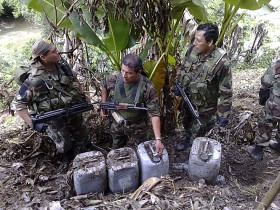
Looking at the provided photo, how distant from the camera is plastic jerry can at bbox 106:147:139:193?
312cm

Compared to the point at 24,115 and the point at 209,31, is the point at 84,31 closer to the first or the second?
the point at 24,115

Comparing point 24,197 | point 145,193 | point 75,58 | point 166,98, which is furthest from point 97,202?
point 75,58

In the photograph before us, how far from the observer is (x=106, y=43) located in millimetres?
4047

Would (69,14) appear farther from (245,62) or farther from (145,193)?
(245,62)

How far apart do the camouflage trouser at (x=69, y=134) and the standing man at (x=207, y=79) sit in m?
1.47

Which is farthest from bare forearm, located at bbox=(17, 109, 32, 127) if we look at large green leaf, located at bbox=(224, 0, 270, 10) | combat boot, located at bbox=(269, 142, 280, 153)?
combat boot, located at bbox=(269, 142, 280, 153)

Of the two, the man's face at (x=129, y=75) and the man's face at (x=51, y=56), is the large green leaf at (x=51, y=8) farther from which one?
the man's face at (x=129, y=75)

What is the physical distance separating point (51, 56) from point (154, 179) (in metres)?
1.78

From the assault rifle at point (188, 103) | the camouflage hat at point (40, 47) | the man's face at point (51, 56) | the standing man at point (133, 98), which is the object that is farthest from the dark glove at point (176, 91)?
the camouflage hat at point (40, 47)

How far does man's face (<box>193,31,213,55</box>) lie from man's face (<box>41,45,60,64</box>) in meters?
1.64

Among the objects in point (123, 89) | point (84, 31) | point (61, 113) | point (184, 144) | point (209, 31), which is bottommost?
point (184, 144)

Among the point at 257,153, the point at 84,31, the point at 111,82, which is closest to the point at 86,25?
the point at 84,31

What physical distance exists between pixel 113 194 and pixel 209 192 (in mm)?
990

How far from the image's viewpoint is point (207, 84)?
385 cm
